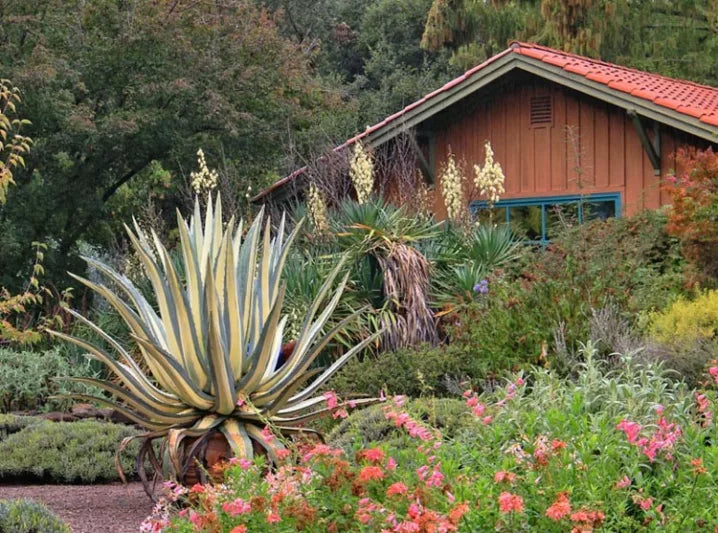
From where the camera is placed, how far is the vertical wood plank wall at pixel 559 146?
16766mm

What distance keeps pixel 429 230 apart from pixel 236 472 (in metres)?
10.0

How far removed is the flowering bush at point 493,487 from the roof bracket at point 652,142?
11.7 metres

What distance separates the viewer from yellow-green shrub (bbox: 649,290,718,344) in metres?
9.89

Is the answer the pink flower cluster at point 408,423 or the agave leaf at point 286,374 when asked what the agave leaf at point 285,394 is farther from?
the pink flower cluster at point 408,423

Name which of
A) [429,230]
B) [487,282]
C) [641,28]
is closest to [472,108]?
[429,230]

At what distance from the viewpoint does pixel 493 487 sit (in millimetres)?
4219

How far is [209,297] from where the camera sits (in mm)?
7480

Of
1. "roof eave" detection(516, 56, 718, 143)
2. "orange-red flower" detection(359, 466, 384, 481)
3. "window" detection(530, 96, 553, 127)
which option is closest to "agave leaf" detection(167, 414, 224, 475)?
"orange-red flower" detection(359, 466, 384, 481)

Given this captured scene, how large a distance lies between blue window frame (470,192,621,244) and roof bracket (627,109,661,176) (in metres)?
0.83

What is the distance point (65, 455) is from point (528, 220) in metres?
9.98

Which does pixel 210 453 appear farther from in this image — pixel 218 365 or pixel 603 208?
pixel 603 208

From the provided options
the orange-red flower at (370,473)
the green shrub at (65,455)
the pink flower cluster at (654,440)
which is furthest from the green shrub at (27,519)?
the pink flower cluster at (654,440)

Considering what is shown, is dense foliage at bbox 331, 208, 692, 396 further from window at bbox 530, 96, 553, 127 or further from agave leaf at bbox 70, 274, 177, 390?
window at bbox 530, 96, 553, 127

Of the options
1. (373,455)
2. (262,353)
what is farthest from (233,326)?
(373,455)
